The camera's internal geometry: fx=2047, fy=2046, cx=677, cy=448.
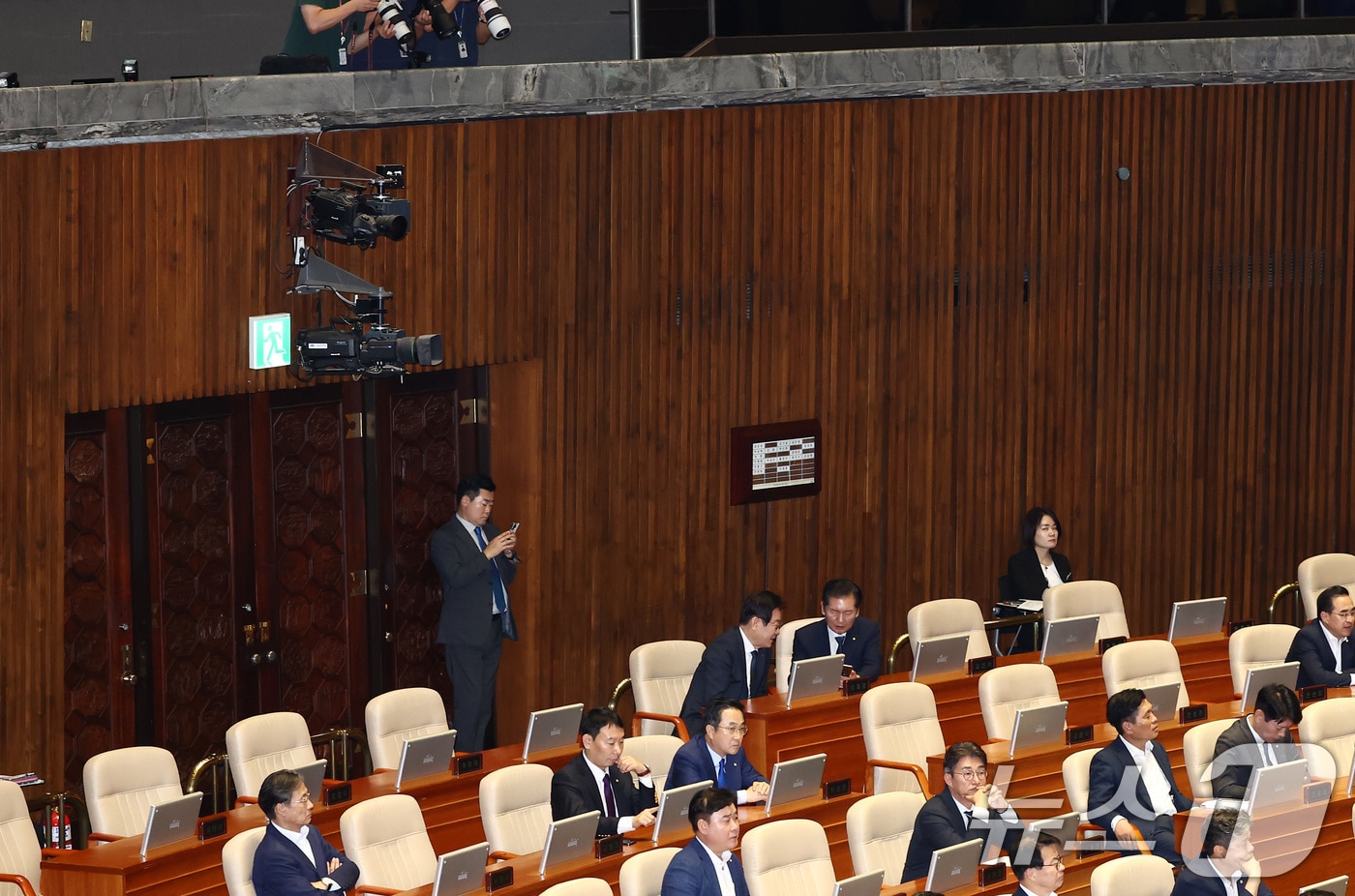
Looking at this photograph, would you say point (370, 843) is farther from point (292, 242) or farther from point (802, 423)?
point (802, 423)

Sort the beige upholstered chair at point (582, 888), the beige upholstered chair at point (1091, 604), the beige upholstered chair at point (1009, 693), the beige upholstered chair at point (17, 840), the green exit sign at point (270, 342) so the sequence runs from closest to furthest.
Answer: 1. the beige upholstered chair at point (582, 888)
2. the beige upholstered chair at point (17, 840)
3. the green exit sign at point (270, 342)
4. the beige upholstered chair at point (1009, 693)
5. the beige upholstered chair at point (1091, 604)

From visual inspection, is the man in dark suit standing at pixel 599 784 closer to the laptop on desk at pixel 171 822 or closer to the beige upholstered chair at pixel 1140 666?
the laptop on desk at pixel 171 822

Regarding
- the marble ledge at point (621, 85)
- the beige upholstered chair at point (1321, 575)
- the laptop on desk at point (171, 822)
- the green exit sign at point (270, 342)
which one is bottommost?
the laptop on desk at point (171, 822)

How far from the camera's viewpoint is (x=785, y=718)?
8328mm

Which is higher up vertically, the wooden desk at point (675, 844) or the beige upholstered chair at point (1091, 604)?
the beige upholstered chair at point (1091, 604)

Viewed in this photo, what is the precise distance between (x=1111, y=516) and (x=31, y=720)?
5.90 metres

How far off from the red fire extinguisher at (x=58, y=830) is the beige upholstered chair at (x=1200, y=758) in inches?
166

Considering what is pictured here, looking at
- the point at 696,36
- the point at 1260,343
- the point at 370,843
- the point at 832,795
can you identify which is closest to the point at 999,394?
the point at 1260,343

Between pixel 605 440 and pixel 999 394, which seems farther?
pixel 999 394

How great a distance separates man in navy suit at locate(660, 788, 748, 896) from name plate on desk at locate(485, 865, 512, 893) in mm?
519

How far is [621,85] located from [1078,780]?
385cm

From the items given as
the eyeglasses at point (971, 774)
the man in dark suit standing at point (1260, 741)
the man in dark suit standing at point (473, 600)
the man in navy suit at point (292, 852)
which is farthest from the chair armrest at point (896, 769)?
the man in navy suit at point (292, 852)

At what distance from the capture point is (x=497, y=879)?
6637 mm

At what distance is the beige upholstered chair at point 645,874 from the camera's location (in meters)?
6.52
